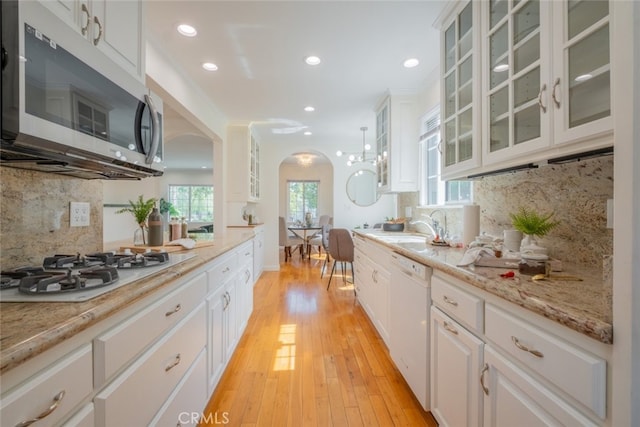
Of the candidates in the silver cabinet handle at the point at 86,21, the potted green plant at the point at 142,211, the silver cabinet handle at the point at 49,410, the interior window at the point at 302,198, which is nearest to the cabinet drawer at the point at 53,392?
the silver cabinet handle at the point at 49,410

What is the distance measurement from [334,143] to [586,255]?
5.06 meters

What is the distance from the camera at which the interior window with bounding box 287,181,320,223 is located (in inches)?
369

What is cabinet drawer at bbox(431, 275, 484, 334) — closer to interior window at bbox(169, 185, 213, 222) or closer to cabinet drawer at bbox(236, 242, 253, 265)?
cabinet drawer at bbox(236, 242, 253, 265)

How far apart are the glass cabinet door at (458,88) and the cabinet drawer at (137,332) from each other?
5.74ft

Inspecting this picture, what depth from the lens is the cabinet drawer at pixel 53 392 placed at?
0.53 metres

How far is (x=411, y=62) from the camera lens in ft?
8.70

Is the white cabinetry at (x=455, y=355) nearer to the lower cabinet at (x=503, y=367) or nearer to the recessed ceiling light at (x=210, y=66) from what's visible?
the lower cabinet at (x=503, y=367)

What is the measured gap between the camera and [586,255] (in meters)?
1.28

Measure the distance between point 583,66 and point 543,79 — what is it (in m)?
0.14

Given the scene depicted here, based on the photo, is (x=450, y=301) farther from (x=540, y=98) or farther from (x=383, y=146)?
(x=383, y=146)

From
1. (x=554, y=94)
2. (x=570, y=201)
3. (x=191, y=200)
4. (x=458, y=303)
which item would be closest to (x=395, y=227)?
(x=570, y=201)

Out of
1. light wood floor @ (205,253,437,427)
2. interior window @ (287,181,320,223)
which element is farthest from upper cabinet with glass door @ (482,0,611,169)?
interior window @ (287,181,320,223)

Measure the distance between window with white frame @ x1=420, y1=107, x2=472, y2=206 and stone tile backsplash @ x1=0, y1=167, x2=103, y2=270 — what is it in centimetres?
276

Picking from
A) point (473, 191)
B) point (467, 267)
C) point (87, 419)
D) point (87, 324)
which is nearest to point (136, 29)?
point (87, 324)
